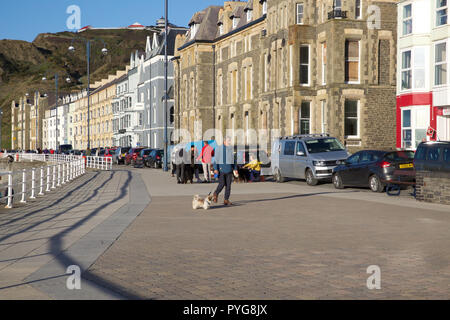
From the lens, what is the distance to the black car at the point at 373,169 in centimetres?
2241

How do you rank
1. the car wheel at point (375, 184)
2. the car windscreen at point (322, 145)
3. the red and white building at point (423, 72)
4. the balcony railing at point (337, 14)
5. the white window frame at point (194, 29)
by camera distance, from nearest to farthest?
1. the car wheel at point (375, 184)
2. the car windscreen at point (322, 145)
3. the red and white building at point (423, 72)
4. the balcony railing at point (337, 14)
5. the white window frame at point (194, 29)

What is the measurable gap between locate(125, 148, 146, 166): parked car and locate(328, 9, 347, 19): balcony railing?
2394 centimetres

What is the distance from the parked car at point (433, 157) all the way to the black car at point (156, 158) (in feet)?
116

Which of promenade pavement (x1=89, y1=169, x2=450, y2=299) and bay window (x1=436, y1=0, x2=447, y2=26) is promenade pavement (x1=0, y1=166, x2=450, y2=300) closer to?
promenade pavement (x1=89, y1=169, x2=450, y2=299)

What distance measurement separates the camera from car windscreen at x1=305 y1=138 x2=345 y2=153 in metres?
28.2

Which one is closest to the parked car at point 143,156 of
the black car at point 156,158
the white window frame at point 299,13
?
the black car at point 156,158

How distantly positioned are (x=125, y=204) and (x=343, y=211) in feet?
20.6

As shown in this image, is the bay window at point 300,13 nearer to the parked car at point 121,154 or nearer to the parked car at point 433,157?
the parked car at point 433,157

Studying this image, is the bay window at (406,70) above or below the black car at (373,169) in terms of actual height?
above

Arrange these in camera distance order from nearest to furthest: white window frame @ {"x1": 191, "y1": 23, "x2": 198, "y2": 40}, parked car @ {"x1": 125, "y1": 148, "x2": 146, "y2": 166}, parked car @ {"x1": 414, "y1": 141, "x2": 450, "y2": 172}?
parked car @ {"x1": 414, "y1": 141, "x2": 450, "y2": 172} → parked car @ {"x1": 125, "y1": 148, "x2": 146, "y2": 166} → white window frame @ {"x1": 191, "y1": 23, "x2": 198, "y2": 40}

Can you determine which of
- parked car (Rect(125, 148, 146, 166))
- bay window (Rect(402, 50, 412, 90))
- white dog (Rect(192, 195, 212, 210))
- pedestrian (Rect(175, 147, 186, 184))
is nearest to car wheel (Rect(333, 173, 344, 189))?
pedestrian (Rect(175, 147, 186, 184))

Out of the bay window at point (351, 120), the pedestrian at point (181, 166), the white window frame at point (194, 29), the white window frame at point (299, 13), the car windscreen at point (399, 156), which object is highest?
the white window frame at point (194, 29)

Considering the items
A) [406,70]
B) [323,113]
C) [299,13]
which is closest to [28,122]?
[299,13]
